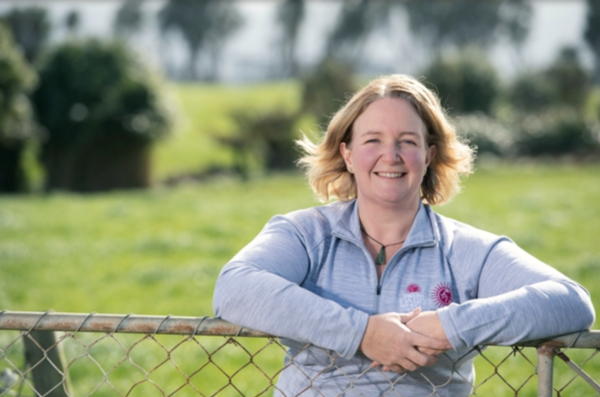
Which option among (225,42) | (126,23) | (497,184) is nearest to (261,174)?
(497,184)

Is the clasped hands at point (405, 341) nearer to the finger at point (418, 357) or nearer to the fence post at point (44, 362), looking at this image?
the finger at point (418, 357)

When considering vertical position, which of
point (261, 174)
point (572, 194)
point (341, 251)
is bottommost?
point (261, 174)

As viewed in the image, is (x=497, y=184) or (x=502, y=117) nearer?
(x=497, y=184)

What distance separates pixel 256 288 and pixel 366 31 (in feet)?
190

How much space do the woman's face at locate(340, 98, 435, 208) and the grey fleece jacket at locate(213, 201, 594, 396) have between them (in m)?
0.12

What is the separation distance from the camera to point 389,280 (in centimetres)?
210

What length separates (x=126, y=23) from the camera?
59375 mm

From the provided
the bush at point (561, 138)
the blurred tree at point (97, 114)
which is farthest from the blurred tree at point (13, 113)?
the bush at point (561, 138)

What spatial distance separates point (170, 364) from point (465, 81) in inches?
1123

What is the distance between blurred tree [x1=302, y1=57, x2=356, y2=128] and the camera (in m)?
28.8

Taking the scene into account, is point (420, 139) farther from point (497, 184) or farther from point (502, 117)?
point (502, 117)

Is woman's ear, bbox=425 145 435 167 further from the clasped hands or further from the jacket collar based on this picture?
the clasped hands

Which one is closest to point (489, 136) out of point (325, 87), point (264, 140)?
point (325, 87)

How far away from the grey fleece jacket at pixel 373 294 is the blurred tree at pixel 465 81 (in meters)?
29.2
